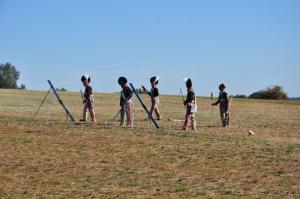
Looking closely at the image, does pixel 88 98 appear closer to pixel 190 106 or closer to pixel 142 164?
pixel 190 106

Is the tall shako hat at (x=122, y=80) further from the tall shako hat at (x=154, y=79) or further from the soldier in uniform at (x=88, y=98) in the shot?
the tall shako hat at (x=154, y=79)

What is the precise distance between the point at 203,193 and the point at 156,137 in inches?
289

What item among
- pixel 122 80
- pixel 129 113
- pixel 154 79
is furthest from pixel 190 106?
pixel 154 79

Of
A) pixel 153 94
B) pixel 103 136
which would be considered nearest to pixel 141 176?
pixel 103 136

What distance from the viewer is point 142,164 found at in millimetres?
14078

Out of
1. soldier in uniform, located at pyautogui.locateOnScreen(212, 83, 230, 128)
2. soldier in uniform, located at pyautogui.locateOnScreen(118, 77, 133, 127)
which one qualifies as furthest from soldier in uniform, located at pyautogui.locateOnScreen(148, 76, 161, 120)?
soldier in uniform, located at pyautogui.locateOnScreen(118, 77, 133, 127)

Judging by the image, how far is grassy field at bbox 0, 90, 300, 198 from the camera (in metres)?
11.6

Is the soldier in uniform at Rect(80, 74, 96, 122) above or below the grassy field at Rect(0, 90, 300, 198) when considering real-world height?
above

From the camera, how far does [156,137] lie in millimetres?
18594

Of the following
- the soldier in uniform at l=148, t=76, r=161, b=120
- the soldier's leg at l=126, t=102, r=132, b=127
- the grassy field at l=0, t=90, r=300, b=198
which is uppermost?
the soldier in uniform at l=148, t=76, r=161, b=120

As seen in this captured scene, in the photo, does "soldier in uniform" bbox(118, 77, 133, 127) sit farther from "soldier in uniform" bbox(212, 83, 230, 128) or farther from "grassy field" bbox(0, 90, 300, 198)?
"soldier in uniform" bbox(212, 83, 230, 128)

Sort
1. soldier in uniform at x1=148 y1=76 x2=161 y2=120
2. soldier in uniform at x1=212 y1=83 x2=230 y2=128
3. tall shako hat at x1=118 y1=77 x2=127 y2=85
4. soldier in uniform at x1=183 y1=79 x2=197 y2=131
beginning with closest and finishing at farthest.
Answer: soldier in uniform at x1=183 y1=79 x2=197 y2=131 < tall shako hat at x1=118 y1=77 x2=127 y2=85 < soldier in uniform at x1=212 y1=83 x2=230 y2=128 < soldier in uniform at x1=148 y1=76 x2=161 y2=120

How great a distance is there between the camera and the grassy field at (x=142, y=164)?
11.6m

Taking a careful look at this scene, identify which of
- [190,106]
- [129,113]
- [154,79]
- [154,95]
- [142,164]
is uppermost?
[154,79]
